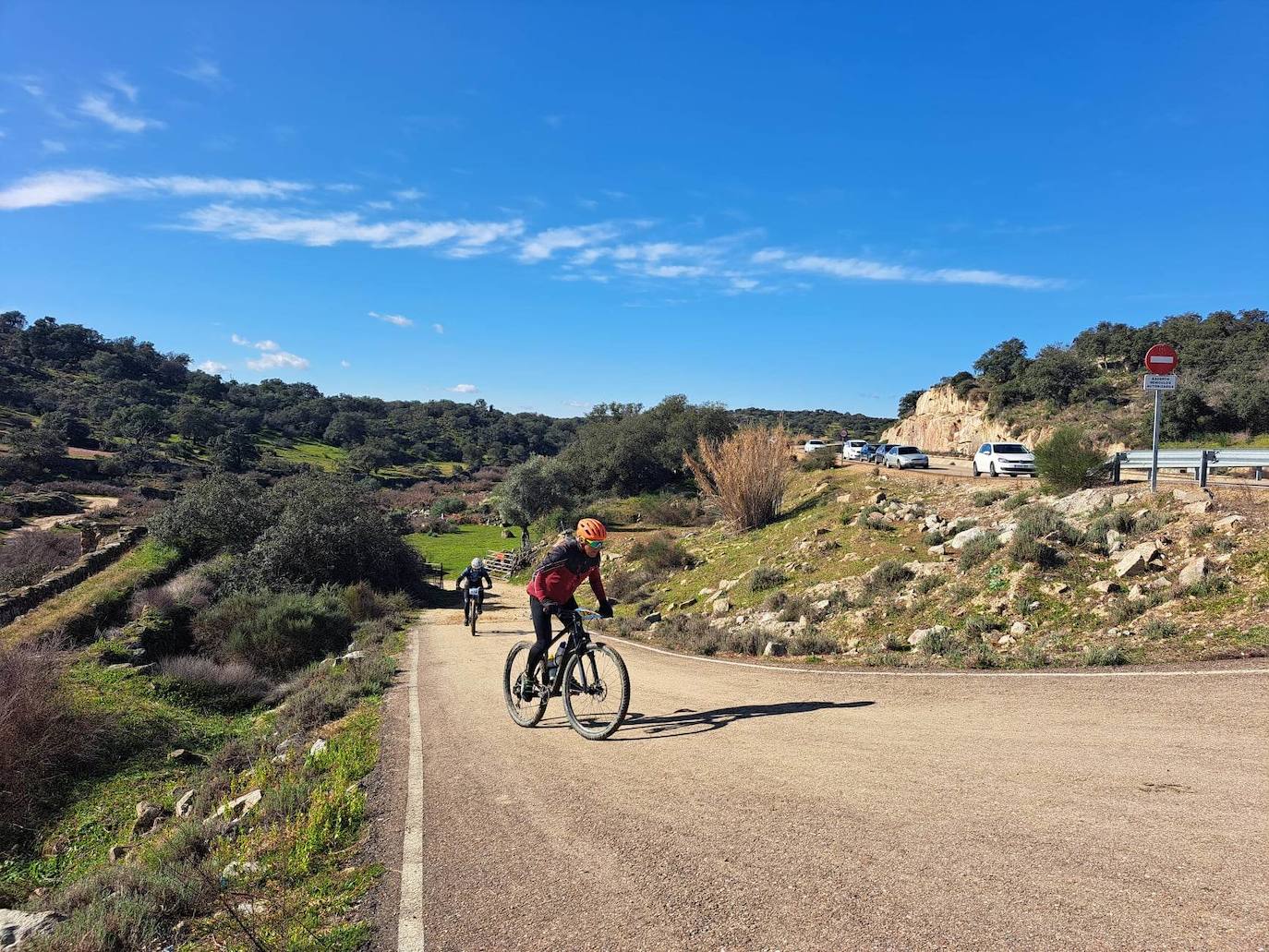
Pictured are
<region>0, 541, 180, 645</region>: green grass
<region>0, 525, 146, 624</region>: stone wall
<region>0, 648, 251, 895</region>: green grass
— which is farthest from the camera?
<region>0, 525, 146, 624</region>: stone wall

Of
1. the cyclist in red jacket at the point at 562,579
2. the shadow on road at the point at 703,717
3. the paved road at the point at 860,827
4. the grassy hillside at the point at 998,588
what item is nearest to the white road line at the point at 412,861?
the paved road at the point at 860,827

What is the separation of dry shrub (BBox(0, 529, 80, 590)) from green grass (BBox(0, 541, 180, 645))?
97.2 inches

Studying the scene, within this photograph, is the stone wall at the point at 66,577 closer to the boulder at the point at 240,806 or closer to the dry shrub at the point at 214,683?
the dry shrub at the point at 214,683

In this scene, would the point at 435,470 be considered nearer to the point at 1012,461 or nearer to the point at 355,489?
the point at 355,489

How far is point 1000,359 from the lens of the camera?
203ft

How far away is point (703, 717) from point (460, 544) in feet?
132

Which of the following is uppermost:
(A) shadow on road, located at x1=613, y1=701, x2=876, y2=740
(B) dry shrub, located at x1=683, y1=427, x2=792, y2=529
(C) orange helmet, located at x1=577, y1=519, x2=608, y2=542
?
(B) dry shrub, located at x1=683, y1=427, x2=792, y2=529

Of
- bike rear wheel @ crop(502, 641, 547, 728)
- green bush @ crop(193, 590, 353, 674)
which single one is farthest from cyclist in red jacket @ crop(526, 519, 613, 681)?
green bush @ crop(193, 590, 353, 674)

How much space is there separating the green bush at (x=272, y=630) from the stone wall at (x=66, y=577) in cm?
475

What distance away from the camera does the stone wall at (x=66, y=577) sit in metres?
17.0

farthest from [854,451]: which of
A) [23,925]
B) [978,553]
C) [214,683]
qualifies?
[23,925]

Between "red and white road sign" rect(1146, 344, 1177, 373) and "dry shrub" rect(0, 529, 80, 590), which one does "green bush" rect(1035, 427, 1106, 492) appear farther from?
"dry shrub" rect(0, 529, 80, 590)

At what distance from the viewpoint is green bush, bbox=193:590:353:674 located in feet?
51.3

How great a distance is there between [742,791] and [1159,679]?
5675 mm
